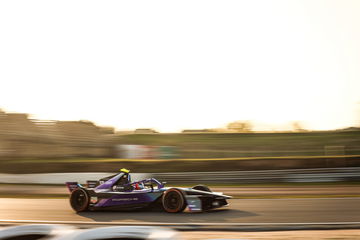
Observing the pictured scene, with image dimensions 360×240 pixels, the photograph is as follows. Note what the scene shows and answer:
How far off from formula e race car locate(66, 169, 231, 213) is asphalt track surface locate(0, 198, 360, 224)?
18 cm

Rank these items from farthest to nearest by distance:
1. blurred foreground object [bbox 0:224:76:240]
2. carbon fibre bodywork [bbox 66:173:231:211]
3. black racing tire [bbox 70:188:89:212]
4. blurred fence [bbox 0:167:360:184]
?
blurred fence [bbox 0:167:360:184] → black racing tire [bbox 70:188:89:212] → carbon fibre bodywork [bbox 66:173:231:211] → blurred foreground object [bbox 0:224:76:240]

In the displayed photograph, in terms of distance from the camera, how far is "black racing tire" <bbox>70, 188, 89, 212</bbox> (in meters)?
11.2

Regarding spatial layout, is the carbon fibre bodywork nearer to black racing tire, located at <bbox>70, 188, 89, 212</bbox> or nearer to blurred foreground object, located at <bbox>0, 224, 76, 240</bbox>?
black racing tire, located at <bbox>70, 188, 89, 212</bbox>

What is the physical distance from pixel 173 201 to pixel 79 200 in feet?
7.79

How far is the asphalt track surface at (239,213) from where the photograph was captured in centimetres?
952

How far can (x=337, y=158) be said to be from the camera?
2367 centimetres

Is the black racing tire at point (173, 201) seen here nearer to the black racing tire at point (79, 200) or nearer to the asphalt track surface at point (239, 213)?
the asphalt track surface at point (239, 213)

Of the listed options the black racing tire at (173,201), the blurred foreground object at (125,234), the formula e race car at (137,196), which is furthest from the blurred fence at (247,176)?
the blurred foreground object at (125,234)

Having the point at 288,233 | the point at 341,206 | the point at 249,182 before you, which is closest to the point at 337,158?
the point at 249,182

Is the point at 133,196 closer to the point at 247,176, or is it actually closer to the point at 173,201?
the point at 173,201

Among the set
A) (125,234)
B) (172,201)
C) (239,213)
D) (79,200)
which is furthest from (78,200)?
(125,234)

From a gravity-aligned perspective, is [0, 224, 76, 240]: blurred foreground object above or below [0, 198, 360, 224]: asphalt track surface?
above

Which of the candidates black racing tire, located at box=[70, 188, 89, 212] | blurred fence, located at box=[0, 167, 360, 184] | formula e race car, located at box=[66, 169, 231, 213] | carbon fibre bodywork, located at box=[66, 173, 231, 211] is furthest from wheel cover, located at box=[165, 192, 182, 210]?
blurred fence, located at box=[0, 167, 360, 184]

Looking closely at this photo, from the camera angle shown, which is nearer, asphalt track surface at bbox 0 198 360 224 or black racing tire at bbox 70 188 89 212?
asphalt track surface at bbox 0 198 360 224
